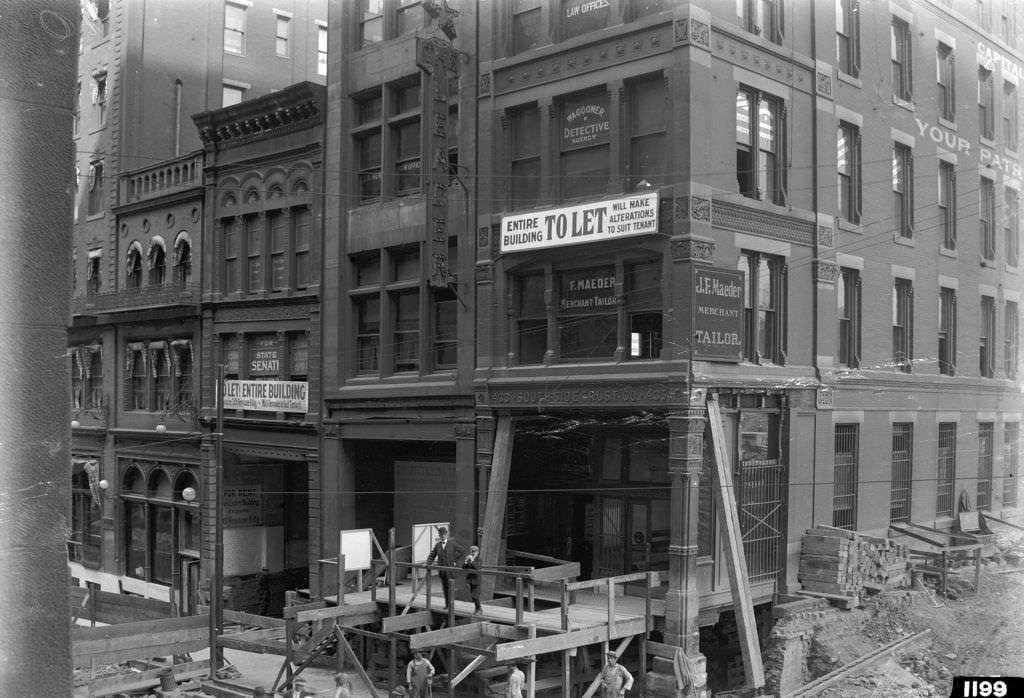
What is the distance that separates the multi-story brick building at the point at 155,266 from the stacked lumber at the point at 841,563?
57.2 feet

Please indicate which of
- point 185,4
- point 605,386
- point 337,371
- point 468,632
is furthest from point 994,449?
point 185,4

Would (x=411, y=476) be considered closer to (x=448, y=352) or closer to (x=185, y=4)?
(x=448, y=352)

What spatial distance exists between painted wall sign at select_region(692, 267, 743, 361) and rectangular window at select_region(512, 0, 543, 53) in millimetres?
7158

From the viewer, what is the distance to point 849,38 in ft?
79.4

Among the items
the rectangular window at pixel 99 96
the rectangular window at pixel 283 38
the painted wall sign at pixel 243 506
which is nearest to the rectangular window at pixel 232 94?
the rectangular window at pixel 283 38

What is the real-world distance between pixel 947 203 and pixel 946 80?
311 centimetres

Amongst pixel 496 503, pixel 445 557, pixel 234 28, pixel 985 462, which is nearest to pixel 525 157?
pixel 496 503

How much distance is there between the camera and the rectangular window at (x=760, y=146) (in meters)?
21.6

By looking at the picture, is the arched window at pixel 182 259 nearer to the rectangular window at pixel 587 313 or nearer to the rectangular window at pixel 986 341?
the rectangular window at pixel 587 313

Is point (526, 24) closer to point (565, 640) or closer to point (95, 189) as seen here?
point (565, 640)

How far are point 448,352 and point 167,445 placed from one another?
13990 millimetres

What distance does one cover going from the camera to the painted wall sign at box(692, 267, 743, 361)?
20125mm

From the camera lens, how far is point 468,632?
19188mm

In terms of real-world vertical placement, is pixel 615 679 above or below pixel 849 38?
below
